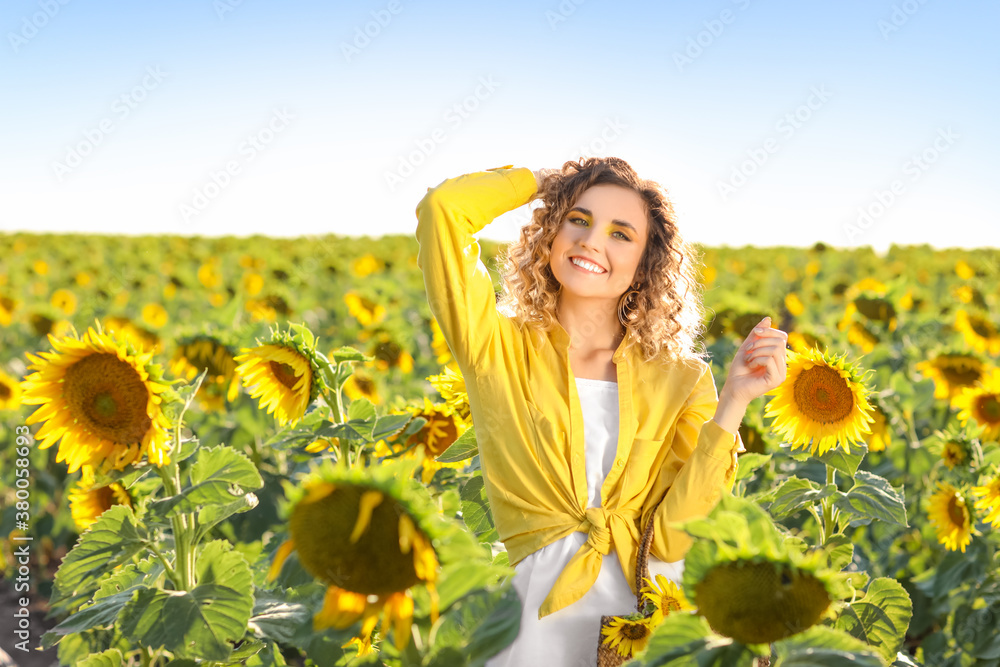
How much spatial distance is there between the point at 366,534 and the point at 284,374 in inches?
55.1

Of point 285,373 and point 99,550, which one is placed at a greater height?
point 285,373

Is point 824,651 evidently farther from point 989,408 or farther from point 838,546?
point 989,408

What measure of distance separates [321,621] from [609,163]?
1.63 metres

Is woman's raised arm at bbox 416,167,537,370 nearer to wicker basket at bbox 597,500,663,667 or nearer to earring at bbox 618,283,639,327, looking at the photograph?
earring at bbox 618,283,639,327

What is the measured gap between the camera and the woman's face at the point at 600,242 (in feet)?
7.13

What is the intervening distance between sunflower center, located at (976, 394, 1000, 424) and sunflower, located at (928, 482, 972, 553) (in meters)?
0.87

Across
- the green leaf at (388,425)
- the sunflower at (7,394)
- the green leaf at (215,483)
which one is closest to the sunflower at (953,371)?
the green leaf at (388,425)

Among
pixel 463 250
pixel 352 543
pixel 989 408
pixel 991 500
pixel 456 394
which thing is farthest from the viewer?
pixel 989 408

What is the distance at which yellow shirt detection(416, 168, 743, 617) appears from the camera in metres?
1.94

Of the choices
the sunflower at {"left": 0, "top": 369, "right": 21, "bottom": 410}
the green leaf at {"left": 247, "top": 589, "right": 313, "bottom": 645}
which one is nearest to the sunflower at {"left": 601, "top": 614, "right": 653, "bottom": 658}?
the green leaf at {"left": 247, "top": 589, "right": 313, "bottom": 645}

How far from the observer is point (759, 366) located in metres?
1.89

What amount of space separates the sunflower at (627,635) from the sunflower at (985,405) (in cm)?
269

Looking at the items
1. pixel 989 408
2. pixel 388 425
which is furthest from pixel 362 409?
pixel 989 408

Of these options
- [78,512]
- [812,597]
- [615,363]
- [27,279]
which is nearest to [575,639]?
[615,363]
